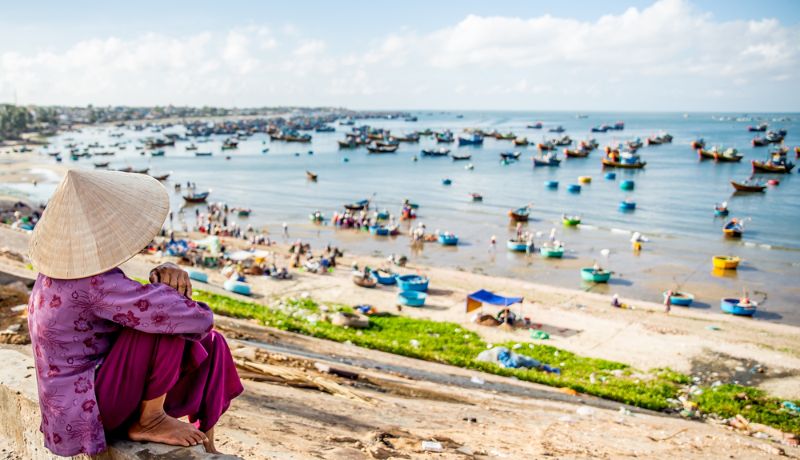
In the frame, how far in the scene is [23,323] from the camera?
689 centimetres

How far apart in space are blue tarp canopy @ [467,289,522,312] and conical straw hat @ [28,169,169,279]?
15.3 m

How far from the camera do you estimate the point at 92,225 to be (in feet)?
8.86

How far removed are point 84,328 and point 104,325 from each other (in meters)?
0.08

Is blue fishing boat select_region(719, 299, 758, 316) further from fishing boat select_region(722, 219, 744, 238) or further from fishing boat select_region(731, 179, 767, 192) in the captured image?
fishing boat select_region(731, 179, 767, 192)

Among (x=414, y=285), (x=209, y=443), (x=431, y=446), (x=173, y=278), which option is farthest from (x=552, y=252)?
(x=173, y=278)

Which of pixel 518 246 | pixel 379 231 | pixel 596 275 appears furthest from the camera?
pixel 379 231

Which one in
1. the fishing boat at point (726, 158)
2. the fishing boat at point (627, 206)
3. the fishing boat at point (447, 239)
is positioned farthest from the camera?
the fishing boat at point (726, 158)

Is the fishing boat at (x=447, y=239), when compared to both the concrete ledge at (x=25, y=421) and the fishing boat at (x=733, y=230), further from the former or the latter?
the concrete ledge at (x=25, y=421)

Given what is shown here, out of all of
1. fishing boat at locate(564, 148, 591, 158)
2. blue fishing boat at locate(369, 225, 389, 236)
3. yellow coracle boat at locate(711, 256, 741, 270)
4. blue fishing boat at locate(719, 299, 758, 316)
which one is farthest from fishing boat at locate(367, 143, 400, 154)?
blue fishing boat at locate(719, 299, 758, 316)

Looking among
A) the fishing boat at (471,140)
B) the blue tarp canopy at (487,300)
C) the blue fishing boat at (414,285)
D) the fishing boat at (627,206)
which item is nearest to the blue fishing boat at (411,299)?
the blue fishing boat at (414,285)

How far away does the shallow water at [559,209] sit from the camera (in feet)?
87.4

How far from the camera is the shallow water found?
2664 cm

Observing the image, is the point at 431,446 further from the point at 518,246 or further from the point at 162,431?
the point at 518,246

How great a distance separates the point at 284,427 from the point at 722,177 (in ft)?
209
